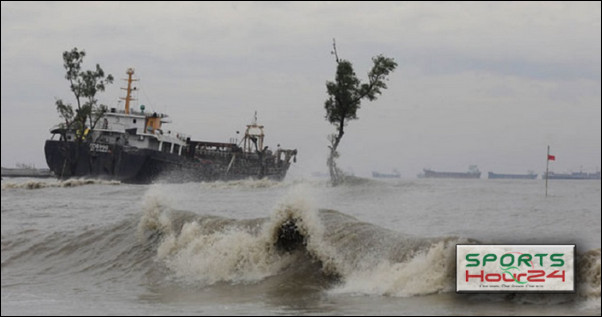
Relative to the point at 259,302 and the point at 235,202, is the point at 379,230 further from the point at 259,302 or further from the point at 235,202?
the point at 235,202

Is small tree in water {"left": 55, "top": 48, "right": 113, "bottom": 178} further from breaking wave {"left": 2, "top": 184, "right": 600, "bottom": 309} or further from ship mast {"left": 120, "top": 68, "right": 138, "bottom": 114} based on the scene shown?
breaking wave {"left": 2, "top": 184, "right": 600, "bottom": 309}

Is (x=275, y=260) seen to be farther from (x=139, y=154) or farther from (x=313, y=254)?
(x=139, y=154)

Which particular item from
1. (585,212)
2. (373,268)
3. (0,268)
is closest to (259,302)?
(373,268)

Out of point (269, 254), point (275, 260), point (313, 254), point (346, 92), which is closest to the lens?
point (313, 254)

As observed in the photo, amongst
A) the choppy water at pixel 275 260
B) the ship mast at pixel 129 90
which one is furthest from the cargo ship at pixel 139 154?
the choppy water at pixel 275 260

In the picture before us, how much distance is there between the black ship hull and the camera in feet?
204

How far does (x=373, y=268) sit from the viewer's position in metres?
12.1

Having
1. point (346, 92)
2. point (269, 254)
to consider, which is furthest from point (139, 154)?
point (269, 254)

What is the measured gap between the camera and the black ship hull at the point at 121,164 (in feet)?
204

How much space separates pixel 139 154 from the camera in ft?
203

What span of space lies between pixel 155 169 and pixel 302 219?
5063 cm

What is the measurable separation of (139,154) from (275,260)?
164ft

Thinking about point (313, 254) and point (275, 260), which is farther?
point (275, 260)

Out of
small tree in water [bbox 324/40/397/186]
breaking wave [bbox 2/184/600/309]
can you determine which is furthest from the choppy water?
small tree in water [bbox 324/40/397/186]
